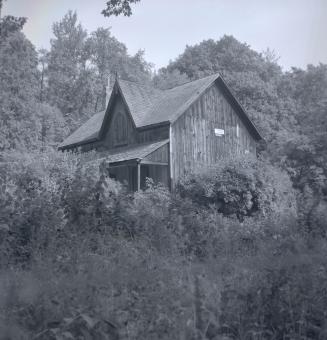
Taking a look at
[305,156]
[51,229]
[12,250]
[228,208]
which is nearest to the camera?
[12,250]

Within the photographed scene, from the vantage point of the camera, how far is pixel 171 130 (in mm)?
21547

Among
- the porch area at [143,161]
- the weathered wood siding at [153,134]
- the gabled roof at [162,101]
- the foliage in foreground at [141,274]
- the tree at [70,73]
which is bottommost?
the foliage in foreground at [141,274]

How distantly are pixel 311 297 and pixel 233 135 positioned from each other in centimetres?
1936

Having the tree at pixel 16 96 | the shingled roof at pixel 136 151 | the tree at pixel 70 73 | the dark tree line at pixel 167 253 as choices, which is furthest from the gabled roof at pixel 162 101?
the tree at pixel 70 73

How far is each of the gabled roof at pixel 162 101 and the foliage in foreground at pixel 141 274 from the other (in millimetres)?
10781

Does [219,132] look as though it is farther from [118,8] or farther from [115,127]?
[118,8]

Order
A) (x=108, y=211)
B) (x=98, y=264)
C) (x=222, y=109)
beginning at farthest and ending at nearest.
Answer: (x=222, y=109)
(x=108, y=211)
(x=98, y=264)

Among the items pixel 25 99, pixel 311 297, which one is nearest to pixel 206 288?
pixel 311 297

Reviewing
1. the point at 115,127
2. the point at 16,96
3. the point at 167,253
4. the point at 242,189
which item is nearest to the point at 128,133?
the point at 115,127

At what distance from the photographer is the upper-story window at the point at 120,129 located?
978 inches

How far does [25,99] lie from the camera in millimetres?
34750

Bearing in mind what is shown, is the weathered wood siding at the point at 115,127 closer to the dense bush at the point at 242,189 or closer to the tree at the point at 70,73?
the dense bush at the point at 242,189

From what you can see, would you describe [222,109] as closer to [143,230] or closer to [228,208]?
→ [228,208]

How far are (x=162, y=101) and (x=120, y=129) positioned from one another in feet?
10.2
